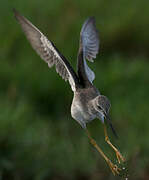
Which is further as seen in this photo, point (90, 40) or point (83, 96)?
point (90, 40)

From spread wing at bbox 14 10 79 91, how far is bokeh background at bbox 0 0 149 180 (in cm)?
161

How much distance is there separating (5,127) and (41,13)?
10.8ft

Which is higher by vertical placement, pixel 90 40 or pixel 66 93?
pixel 90 40

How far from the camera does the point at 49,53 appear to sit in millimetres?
4375

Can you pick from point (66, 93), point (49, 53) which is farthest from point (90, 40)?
point (66, 93)

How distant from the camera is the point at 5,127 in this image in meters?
6.04

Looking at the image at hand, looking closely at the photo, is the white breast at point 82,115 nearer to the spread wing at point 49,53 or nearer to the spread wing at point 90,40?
the spread wing at point 49,53

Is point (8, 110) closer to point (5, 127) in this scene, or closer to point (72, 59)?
point (5, 127)

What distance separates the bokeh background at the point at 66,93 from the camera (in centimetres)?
596

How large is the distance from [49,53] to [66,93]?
10.6ft

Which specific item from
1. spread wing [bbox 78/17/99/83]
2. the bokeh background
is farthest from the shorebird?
the bokeh background

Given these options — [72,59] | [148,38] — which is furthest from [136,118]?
[148,38]

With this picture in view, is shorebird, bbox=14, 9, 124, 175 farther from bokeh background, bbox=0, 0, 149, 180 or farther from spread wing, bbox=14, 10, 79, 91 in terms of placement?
bokeh background, bbox=0, 0, 149, 180

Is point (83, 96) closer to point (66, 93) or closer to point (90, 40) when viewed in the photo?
point (90, 40)
